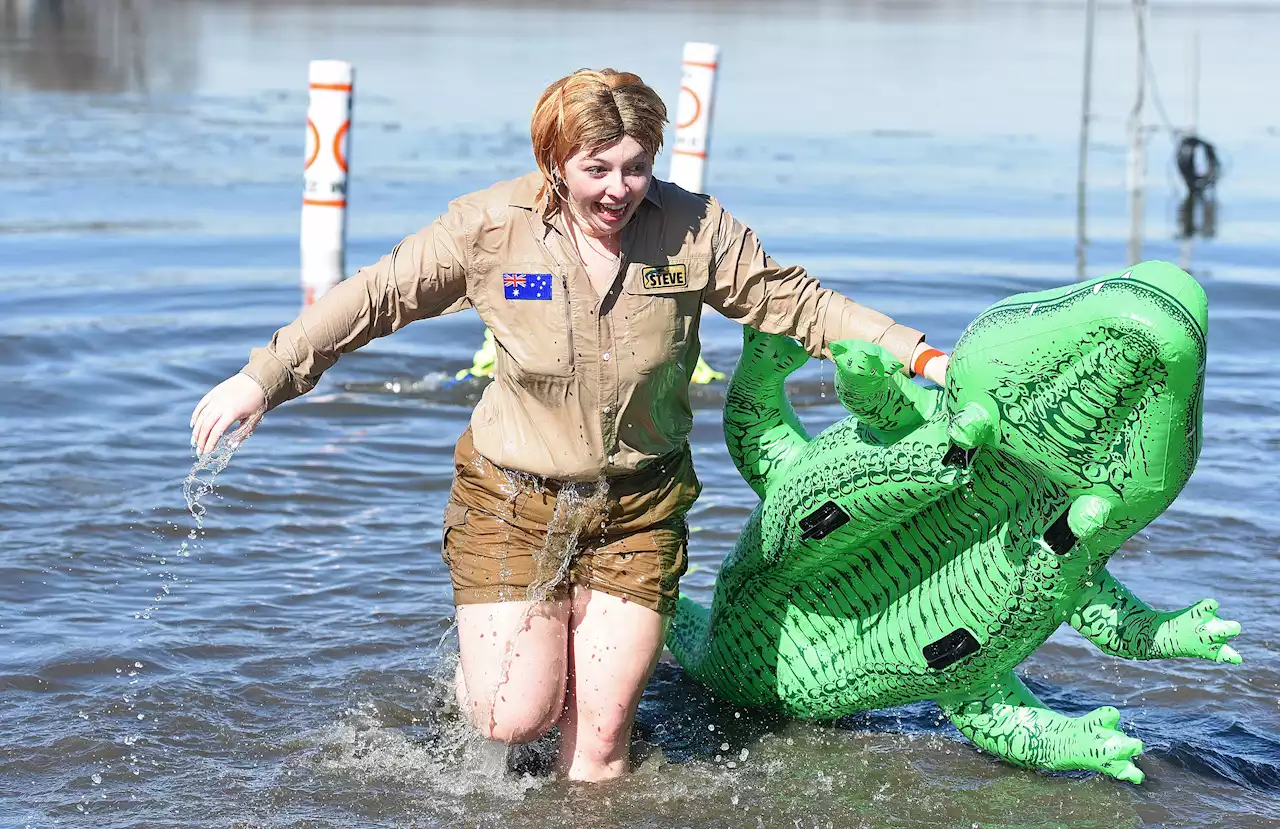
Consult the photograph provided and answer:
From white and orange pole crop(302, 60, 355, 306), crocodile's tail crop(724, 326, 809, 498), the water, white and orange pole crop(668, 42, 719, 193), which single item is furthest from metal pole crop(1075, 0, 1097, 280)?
crocodile's tail crop(724, 326, 809, 498)

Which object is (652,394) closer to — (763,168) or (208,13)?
(763,168)

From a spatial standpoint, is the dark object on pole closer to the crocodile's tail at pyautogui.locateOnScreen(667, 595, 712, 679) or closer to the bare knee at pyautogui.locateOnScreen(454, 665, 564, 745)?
the crocodile's tail at pyautogui.locateOnScreen(667, 595, 712, 679)

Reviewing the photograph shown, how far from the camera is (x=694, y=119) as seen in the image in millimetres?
10117

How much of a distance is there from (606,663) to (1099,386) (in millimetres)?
1557

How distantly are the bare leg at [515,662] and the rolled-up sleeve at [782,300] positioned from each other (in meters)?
0.98

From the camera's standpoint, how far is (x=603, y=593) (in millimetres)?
4477

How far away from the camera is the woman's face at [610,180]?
160 inches

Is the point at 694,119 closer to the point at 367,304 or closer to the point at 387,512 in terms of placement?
the point at 387,512

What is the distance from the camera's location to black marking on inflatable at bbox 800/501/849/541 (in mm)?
4465

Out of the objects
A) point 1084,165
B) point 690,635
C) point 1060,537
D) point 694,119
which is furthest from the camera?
point 1084,165

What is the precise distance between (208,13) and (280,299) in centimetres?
3732

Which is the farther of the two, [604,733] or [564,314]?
[604,733]

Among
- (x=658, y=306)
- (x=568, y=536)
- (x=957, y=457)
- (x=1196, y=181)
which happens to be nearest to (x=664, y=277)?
(x=658, y=306)

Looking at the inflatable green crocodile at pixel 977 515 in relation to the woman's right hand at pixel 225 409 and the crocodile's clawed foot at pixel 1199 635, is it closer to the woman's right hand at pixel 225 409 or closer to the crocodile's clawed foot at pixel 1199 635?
the crocodile's clawed foot at pixel 1199 635
